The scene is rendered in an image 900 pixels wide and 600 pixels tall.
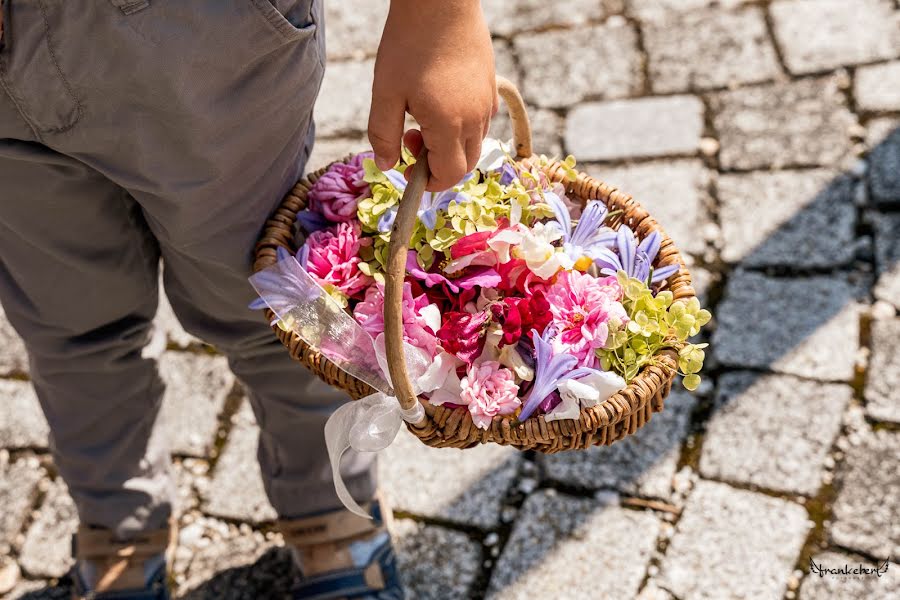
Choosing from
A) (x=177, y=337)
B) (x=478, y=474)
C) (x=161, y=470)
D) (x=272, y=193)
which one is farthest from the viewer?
(x=177, y=337)

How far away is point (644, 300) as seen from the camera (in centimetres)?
130

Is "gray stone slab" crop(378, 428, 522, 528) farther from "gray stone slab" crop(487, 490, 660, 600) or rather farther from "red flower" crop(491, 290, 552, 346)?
"red flower" crop(491, 290, 552, 346)

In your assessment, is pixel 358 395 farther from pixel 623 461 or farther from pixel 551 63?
pixel 551 63

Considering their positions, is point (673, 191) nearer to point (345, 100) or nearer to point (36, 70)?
point (345, 100)

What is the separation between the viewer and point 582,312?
1299mm

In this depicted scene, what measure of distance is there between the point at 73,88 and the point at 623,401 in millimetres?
804

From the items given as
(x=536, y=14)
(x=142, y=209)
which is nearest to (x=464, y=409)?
(x=142, y=209)

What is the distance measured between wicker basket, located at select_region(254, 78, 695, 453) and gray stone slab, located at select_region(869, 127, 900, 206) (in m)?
1.13

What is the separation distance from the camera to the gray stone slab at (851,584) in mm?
1693

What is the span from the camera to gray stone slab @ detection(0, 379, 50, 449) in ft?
7.00

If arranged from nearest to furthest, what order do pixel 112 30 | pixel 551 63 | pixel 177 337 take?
pixel 112 30 < pixel 177 337 < pixel 551 63

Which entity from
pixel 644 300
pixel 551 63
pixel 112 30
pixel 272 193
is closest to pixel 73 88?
pixel 112 30

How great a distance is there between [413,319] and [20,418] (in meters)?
1.31

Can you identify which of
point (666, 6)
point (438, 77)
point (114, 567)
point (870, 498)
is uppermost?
point (438, 77)
